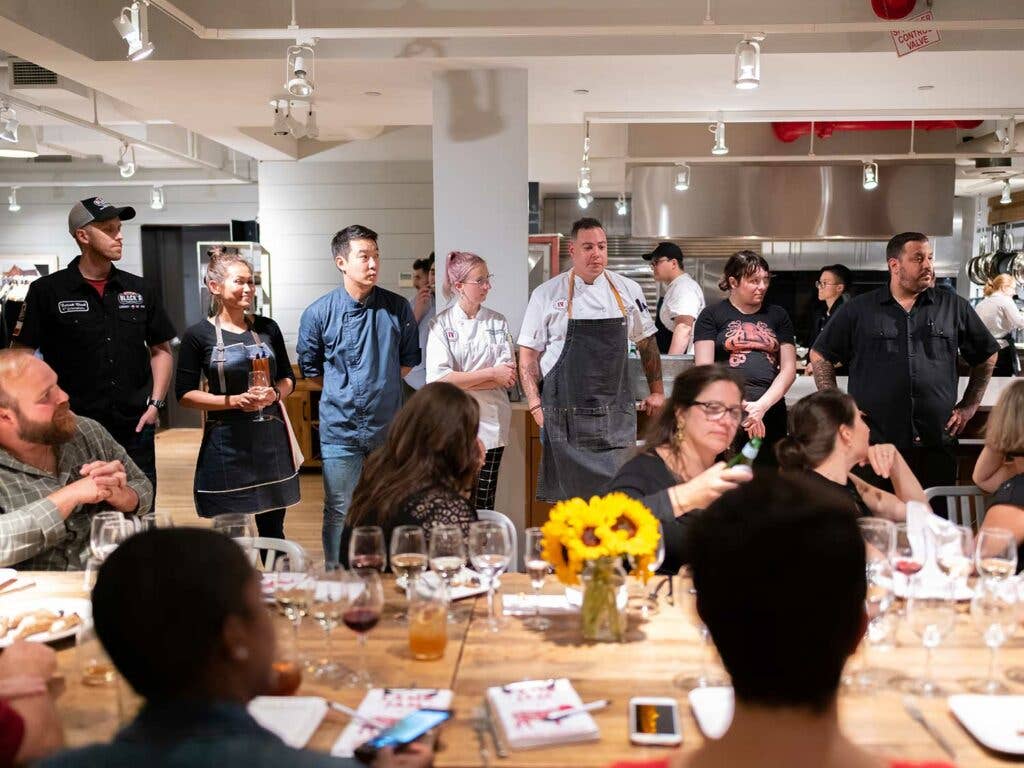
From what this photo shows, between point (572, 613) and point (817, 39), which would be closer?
point (572, 613)

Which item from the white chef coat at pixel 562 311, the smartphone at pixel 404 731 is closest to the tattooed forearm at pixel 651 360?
the white chef coat at pixel 562 311

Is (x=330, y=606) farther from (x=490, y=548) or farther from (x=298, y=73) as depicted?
(x=298, y=73)

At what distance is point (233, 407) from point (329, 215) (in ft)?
16.8

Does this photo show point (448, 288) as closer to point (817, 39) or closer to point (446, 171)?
point (446, 171)

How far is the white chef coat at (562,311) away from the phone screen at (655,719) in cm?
302

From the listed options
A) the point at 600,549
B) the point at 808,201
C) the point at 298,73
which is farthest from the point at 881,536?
the point at 808,201

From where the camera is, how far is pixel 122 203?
10273mm

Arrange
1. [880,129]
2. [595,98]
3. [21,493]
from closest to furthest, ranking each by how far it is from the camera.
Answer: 1. [21,493]
2. [595,98]
3. [880,129]

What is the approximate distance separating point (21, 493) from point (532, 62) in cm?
330

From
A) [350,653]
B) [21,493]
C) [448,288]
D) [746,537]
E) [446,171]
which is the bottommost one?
[350,653]

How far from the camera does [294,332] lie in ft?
28.9

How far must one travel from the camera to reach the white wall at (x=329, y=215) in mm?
8578

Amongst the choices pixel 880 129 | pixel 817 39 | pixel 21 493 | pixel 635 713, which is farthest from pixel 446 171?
pixel 880 129

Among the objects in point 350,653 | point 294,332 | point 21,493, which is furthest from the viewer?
point 294,332
